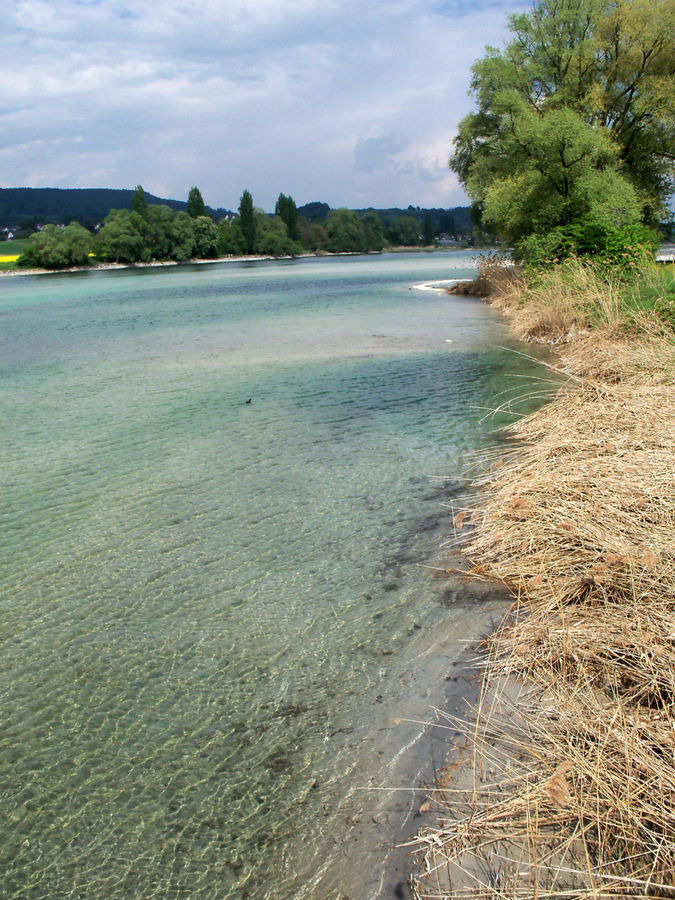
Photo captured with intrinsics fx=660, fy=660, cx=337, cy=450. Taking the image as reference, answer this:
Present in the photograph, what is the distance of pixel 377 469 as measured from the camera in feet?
29.2

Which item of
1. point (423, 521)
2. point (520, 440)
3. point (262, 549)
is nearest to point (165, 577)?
point (262, 549)

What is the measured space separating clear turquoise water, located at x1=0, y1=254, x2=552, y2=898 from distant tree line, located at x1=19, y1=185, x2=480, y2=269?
10906cm

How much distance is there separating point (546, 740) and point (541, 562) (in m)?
1.93

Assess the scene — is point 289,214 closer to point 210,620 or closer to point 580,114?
point 580,114

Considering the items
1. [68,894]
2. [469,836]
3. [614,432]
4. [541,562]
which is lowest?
[68,894]

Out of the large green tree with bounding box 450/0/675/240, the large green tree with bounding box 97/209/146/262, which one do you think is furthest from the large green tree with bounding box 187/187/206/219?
the large green tree with bounding box 450/0/675/240

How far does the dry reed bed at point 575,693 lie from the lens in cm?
299

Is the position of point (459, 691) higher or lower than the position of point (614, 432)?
lower

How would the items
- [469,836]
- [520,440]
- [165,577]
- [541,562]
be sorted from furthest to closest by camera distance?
A: [520,440] → [165,577] → [541,562] → [469,836]

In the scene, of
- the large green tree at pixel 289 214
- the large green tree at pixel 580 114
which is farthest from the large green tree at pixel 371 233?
the large green tree at pixel 580 114

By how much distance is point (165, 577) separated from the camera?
6227 mm

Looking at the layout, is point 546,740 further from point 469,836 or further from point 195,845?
point 195,845

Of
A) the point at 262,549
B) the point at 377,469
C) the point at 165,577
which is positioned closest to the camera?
the point at 165,577

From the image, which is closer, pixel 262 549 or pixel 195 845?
pixel 195 845
